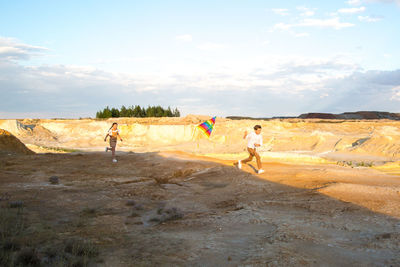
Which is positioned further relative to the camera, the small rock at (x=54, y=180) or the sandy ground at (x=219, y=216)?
the small rock at (x=54, y=180)

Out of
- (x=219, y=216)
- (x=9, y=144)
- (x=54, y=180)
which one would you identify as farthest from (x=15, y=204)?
(x=9, y=144)

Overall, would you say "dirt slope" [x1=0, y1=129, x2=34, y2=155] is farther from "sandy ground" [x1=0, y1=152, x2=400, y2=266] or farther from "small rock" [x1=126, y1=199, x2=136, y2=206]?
"small rock" [x1=126, y1=199, x2=136, y2=206]

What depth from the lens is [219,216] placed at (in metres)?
7.11

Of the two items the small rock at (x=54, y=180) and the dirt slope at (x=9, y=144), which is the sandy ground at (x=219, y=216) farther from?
the dirt slope at (x=9, y=144)

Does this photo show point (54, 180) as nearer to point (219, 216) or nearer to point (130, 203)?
point (130, 203)

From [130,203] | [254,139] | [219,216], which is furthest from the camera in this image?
[254,139]

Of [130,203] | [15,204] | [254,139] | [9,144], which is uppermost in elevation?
[254,139]

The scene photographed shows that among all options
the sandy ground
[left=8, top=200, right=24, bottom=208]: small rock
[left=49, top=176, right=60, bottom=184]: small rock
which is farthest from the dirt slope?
[left=8, top=200, right=24, bottom=208]: small rock

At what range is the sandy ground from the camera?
4.80 metres

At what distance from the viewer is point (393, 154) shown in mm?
17578

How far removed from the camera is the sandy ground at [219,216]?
4801 mm

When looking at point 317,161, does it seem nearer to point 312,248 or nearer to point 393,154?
point 393,154

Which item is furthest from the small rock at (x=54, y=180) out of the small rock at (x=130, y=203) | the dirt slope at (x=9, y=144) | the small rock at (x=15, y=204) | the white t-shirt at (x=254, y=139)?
the dirt slope at (x=9, y=144)

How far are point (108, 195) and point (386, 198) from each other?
23.5 ft
